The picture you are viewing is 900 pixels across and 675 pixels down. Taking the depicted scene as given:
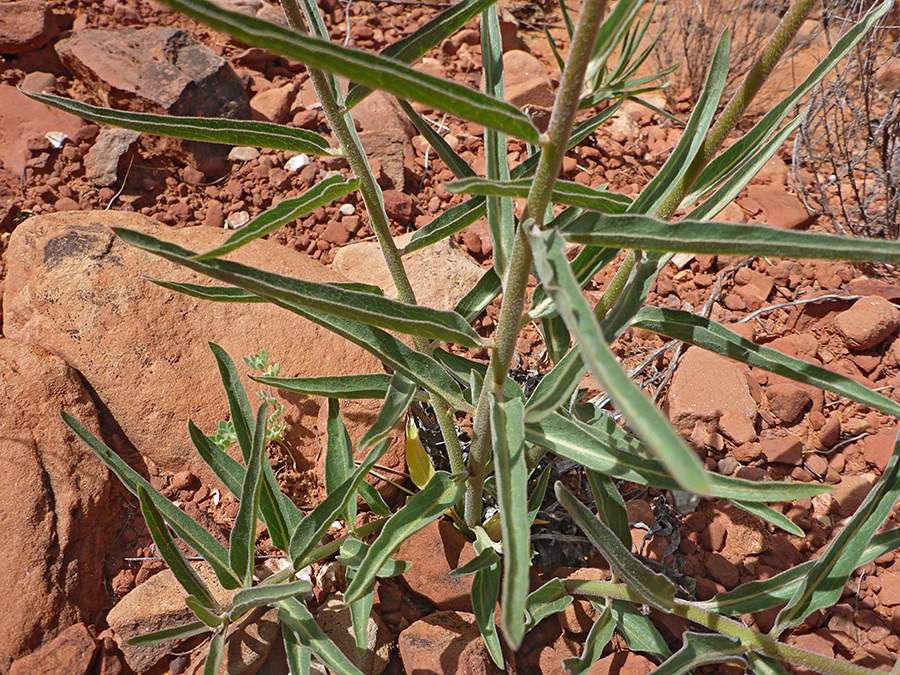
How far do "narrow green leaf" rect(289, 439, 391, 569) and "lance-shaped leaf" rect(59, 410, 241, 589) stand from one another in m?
0.16

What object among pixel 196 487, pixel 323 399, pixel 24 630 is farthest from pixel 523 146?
pixel 24 630

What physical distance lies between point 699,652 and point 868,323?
4.92ft

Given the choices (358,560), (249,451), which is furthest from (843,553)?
(249,451)

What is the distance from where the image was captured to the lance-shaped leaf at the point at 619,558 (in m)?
1.05

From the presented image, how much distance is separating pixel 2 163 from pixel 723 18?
3825 millimetres

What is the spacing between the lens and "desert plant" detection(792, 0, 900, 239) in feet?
7.48

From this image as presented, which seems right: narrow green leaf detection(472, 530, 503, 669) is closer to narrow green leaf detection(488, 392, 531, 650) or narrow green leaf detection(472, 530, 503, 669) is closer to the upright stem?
the upright stem

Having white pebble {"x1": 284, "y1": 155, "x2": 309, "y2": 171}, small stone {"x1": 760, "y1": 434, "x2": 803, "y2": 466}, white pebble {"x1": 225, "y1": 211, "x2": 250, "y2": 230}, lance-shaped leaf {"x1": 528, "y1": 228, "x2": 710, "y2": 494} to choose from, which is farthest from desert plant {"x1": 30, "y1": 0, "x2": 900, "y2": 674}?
white pebble {"x1": 284, "y1": 155, "x2": 309, "y2": 171}

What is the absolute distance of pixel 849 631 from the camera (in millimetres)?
1608

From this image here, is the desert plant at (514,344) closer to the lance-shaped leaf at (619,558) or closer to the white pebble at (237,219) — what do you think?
the lance-shaped leaf at (619,558)

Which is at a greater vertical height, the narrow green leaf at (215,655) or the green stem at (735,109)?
the green stem at (735,109)

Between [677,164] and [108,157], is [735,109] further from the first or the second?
[108,157]

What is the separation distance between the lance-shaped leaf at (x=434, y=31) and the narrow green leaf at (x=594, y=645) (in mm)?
1105

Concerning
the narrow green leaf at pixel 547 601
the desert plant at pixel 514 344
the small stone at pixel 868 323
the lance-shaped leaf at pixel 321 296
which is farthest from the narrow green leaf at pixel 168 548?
the small stone at pixel 868 323
